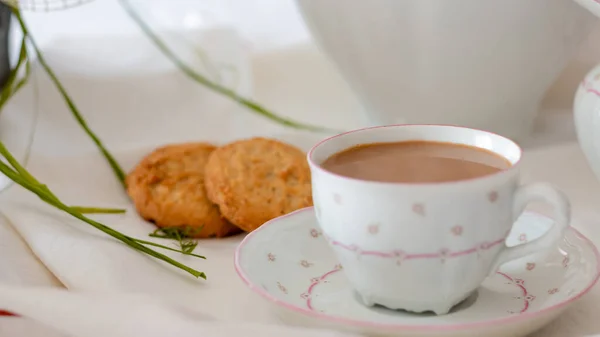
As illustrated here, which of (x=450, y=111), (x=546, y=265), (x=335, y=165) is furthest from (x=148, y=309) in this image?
(x=450, y=111)

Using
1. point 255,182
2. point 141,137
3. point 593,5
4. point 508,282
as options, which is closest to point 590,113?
point 593,5

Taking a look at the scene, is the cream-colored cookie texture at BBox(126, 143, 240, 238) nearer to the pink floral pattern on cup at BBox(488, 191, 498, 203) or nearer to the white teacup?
the white teacup

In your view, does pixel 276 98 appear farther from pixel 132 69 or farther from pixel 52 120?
pixel 52 120

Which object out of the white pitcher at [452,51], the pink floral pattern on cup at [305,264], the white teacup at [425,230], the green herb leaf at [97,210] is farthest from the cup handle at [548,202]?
the green herb leaf at [97,210]

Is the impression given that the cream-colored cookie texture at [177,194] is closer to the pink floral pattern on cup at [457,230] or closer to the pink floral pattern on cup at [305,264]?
the pink floral pattern on cup at [305,264]

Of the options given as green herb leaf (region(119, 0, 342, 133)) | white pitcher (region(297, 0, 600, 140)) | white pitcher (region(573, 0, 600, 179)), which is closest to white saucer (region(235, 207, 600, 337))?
white pitcher (region(573, 0, 600, 179))

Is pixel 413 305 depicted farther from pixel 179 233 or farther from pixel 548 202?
pixel 179 233

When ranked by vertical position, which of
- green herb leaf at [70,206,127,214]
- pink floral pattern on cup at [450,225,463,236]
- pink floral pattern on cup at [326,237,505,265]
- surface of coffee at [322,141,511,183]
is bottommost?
green herb leaf at [70,206,127,214]
